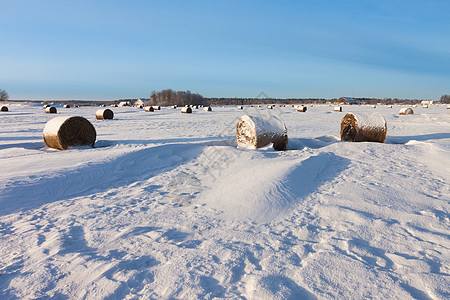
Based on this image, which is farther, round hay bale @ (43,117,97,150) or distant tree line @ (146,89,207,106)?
distant tree line @ (146,89,207,106)

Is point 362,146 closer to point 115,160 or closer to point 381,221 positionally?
point 381,221

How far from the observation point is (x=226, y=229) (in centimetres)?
310

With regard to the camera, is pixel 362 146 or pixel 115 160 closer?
pixel 115 160

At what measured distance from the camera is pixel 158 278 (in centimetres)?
218

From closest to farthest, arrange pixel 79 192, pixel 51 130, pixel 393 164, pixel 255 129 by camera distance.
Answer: pixel 79 192, pixel 393 164, pixel 255 129, pixel 51 130

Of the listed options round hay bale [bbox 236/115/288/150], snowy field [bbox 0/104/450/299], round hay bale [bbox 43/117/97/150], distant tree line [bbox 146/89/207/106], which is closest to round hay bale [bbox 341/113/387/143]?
round hay bale [bbox 236/115/288/150]

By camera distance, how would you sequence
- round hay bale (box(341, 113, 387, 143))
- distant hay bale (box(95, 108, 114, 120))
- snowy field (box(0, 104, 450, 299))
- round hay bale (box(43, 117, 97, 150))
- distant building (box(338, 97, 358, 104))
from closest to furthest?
snowy field (box(0, 104, 450, 299))
round hay bale (box(43, 117, 97, 150))
round hay bale (box(341, 113, 387, 143))
distant hay bale (box(95, 108, 114, 120))
distant building (box(338, 97, 358, 104))

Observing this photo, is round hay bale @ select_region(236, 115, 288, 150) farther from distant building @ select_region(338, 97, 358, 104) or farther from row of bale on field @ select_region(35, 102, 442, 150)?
distant building @ select_region(338, 97, 358, 104)

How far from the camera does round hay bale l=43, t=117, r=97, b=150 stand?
791 cm

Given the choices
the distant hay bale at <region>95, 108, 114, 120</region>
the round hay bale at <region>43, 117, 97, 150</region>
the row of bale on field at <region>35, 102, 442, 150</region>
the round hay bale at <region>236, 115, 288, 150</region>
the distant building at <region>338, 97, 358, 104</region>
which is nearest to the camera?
the round hay bale at <region>236, 115, 288, 150</region>

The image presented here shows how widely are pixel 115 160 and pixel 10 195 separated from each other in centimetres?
223

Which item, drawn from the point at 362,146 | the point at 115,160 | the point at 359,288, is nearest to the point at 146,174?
the point at 115,160

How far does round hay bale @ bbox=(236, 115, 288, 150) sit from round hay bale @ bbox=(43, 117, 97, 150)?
4.97 meters

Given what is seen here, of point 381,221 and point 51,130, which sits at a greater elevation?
point 51,130
